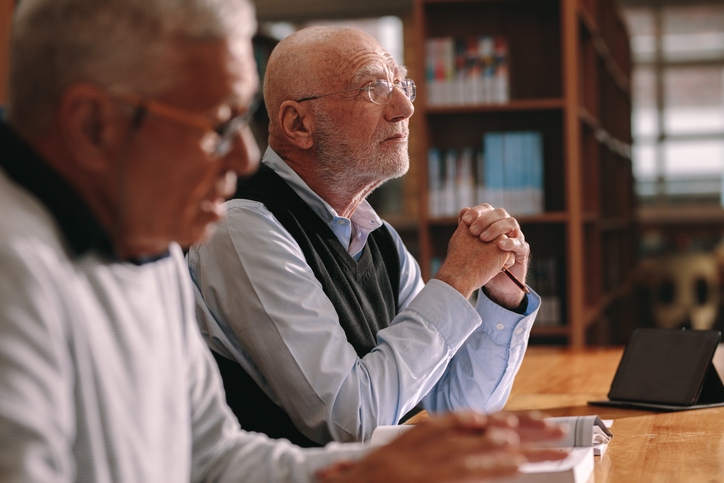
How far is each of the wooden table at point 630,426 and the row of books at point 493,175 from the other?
1.22m

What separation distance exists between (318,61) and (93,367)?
1.03 metres

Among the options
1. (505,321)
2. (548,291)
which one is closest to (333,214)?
(505,321)

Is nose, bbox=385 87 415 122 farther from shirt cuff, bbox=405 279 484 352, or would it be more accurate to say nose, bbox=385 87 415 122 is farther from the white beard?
shirt cuff, bbox=405 279 484 352

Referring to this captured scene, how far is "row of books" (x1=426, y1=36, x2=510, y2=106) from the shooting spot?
3182mm

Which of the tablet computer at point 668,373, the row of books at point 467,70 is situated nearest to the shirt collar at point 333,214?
the tablet computer at point 668,373

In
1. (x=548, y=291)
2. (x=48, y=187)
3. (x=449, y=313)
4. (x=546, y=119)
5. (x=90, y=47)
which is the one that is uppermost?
(x=90, y=47)

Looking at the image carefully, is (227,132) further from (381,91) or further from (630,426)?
(630,426)

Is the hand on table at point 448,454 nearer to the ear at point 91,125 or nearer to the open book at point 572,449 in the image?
the open book at point 572,449

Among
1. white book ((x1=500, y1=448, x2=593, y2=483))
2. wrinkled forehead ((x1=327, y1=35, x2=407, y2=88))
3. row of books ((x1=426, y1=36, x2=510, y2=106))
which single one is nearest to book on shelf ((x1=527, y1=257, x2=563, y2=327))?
row of books ((x1=426, y1=36, x2=510, y2=106))

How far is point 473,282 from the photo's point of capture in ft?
4.64

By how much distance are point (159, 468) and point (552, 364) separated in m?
1.49

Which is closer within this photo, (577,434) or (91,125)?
(91,125)

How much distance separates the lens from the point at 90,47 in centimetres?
69

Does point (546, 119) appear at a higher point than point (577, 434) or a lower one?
higher
